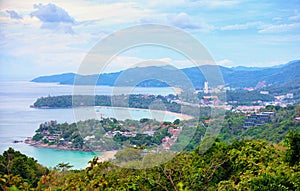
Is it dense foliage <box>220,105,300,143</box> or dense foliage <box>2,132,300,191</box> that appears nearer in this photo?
dense foliage <box>2,132,300,191</box>

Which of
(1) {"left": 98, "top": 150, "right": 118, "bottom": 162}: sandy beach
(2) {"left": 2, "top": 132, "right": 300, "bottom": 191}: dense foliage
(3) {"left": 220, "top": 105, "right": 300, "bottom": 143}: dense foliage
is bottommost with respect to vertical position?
(3) {"left": 220, "top": 105, "right": 300, "bottom": 143}: dense foliage

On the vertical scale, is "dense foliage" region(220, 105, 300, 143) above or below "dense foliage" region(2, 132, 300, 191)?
below

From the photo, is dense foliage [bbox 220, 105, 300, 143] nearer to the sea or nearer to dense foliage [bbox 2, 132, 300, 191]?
the sea

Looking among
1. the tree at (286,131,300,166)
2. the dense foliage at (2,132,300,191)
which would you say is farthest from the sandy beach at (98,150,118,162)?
the tree at (286,131,300,166)

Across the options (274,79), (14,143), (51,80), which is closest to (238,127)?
(14,143)

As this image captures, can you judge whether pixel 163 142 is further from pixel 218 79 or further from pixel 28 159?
pixel 28 159

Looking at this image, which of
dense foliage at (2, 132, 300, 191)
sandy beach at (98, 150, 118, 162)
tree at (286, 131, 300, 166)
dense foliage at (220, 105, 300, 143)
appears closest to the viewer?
dense foliage at (2, 132, 300, 191)

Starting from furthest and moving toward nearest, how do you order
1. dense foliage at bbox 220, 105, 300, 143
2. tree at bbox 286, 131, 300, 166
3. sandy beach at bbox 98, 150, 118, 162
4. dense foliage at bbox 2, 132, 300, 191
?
dense foliage at bbox 220, 105, 300, 143 < tree at bbox 286, 131, 300, 166 < sandy beach at bbox 98, 150, 118, 162 < dense foliage at bbox 2, 132, 300, 191

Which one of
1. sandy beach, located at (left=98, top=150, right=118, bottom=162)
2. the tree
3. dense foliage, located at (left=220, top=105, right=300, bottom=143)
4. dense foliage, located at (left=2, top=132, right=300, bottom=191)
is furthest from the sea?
dense foliage, located at (left=220, top=105, right=300, bottom=143)

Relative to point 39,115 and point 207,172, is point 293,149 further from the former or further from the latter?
point 39,115
